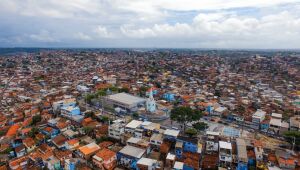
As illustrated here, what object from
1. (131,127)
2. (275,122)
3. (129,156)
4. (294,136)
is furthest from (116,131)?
(275,122)

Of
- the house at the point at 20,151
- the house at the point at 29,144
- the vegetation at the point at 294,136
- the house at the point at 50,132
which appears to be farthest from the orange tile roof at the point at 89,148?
the vegetation at the point at 294,136

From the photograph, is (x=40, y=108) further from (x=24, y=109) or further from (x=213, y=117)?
(x=213, y=117)

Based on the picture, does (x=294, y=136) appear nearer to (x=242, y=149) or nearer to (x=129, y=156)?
(x=242, y=149)

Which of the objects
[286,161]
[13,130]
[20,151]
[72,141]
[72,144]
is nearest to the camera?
[286,161]

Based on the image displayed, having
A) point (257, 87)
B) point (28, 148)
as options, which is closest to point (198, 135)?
point (28, 148)

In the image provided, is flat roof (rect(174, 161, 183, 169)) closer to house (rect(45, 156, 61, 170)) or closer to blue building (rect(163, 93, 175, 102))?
house (rect(45, 156, 61, 170))

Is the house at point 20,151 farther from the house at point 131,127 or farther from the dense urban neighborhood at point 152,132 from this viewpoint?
the house at point 131,127
